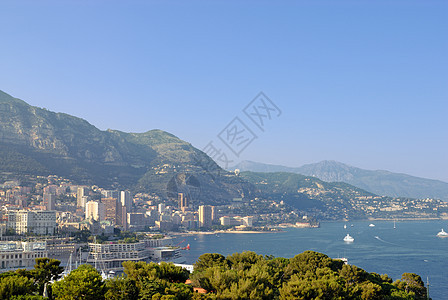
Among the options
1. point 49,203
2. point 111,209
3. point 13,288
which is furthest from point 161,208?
point 13,288

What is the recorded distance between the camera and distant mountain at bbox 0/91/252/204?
118m

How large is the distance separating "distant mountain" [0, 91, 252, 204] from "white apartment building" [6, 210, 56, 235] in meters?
46.9

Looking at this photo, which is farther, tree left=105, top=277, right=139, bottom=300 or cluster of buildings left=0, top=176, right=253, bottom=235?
cluster of buildings left=0, top=176, right=253, bottom=235

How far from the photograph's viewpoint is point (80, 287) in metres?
14.6

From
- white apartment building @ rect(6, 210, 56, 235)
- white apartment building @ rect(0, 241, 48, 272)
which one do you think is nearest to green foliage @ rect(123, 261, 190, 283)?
white apartment building @ rect(0, 241, 48, 272)

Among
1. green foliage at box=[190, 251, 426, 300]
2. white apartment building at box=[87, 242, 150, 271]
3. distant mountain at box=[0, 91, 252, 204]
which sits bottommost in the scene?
white apartment building at box=[87, 242, 150, 271]

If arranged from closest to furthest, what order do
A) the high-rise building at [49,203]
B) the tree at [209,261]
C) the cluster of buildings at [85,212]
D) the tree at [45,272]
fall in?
the tree at [45,272]
the tree at [209,261]
the cluster of buildings at [85,212]
the high-rise building at [49,203]

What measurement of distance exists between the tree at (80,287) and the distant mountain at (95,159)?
9426cm

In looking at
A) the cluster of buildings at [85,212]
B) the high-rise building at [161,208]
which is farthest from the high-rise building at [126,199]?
the high-rise building at [161,208]

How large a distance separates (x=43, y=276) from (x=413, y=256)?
44.8 m

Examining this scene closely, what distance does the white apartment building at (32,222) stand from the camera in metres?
56.9

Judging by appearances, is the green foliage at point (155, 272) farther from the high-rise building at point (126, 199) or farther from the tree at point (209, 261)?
the high-rise building at point (126, 199)

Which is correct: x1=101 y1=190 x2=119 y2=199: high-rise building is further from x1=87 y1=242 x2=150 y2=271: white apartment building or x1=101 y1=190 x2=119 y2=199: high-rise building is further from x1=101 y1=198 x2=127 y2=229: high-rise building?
x1=87 y1=242 x2=150 y2=271: white apartment building

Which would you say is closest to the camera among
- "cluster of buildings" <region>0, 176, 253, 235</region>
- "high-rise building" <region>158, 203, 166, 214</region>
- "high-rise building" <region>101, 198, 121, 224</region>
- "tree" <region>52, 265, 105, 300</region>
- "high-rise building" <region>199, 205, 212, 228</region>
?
"tree" <region>52, 265, 105, 300</region>
